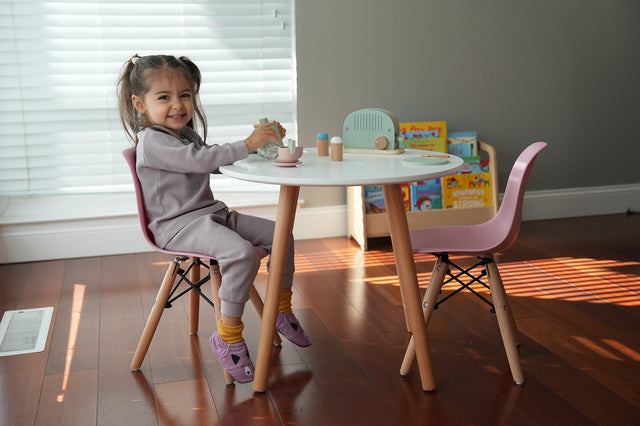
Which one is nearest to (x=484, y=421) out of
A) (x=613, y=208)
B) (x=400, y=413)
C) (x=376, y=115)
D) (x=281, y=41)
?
(x=400, y=413)

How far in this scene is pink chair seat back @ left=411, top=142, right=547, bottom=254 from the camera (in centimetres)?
180

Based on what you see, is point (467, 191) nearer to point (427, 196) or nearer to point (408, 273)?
point (427, 196)

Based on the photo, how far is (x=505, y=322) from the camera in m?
1.87

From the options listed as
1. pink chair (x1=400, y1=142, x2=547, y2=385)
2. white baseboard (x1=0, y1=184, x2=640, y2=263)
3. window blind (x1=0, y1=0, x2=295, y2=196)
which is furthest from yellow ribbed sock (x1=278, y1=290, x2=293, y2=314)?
window blind (x1=0, y1=0, x2=295, y2=196)

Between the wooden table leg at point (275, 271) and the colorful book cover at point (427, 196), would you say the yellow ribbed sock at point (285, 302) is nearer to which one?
the wooden table leg at point (275, 271)

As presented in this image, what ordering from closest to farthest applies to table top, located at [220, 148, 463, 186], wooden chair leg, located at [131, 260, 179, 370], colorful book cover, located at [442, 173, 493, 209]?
1. table top, located at [220, 148, 463, 186]
2. wooden chair leg, located at [131, 260, 179, 370]
3. colorful book cover, located at [442, 173, 493, 209]

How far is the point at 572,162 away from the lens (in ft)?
12.1

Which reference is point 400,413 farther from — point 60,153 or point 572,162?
point 572,162

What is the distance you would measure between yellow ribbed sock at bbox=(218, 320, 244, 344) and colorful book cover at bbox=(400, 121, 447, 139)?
1.76 meters

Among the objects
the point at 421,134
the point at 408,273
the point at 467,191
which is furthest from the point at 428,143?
the point at 408,273

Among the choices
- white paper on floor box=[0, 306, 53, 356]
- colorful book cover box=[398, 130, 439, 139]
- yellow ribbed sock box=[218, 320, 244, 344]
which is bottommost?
white paper on floor box=[0, 306, 53, 356]

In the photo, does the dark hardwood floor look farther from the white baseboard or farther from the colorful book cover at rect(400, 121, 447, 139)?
the colorful book cover at rect(400, 121, 447, 139)

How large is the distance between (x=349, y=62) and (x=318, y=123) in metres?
0.34

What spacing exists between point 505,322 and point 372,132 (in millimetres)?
695
